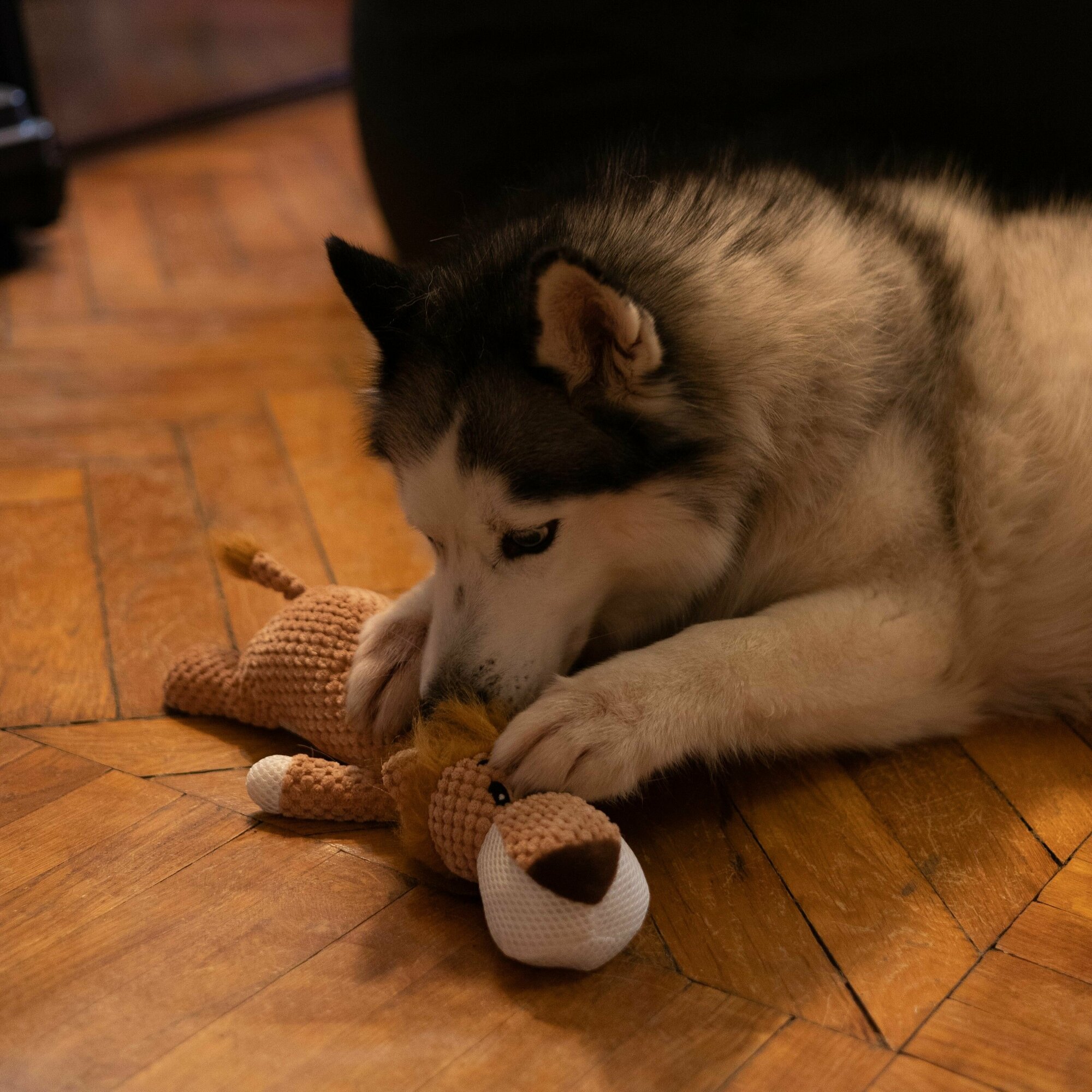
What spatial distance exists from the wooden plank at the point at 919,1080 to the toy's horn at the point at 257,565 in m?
1.15

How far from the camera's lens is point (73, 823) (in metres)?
1.65

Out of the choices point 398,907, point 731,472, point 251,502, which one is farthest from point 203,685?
point 731,472

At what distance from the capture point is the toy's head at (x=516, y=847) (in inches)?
52.1

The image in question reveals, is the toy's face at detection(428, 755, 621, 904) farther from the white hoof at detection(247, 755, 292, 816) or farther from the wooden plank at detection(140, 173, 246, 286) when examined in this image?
the wooden plank at detection(140, 173, 246, 286)

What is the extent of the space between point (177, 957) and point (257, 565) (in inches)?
28.5

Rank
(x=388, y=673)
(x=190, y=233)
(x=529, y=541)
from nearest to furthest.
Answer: (x=529, y=541) < (x=388, y=673) < (x=190, y=233)

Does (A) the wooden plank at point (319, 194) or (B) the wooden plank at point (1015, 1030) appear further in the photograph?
(A) the wooden plank at point (319, 194)

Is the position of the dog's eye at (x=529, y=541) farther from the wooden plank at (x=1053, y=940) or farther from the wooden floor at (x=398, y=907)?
the wooden plank at (x=1053, y=940)

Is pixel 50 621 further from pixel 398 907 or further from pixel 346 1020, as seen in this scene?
pixel 346 1020

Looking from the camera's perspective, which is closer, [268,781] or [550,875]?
[550,875]

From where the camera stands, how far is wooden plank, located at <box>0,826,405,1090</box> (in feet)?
4.20

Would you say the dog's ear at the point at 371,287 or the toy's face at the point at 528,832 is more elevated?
the dog's ear at the point at 371,287

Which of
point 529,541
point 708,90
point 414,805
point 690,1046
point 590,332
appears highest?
point 708,90

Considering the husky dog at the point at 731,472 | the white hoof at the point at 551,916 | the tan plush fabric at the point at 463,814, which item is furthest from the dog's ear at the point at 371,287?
the white hoof at the point at 551,916
